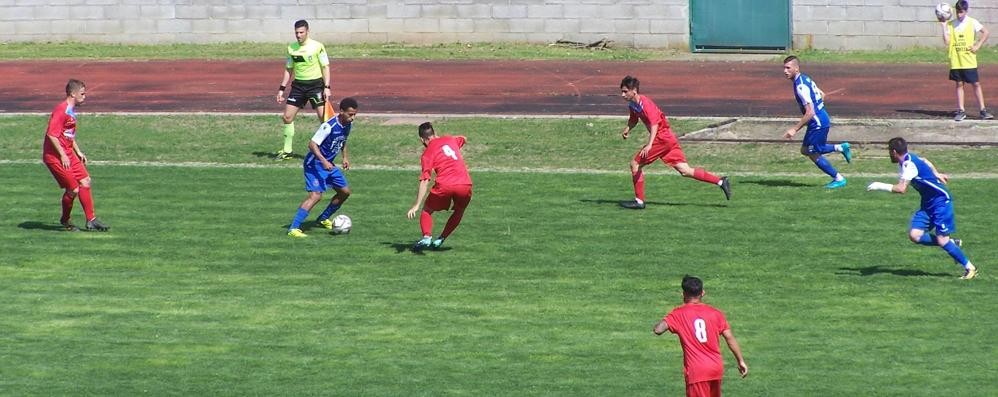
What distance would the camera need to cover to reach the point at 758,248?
16266mm

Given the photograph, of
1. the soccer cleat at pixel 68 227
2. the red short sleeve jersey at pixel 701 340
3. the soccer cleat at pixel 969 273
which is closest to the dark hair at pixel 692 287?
the red short sleeve jersey at pixel 701 340

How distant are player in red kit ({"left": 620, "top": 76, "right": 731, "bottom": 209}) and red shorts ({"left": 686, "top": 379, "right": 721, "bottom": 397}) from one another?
8041 mm

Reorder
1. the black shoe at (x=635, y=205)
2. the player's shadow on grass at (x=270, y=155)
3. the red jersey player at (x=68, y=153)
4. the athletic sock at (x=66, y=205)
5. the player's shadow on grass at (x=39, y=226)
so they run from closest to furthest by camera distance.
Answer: the red jersey player at (x=68, y=153), the athletic sock at (x=66, y=205), the player's shadow on grass at (x=39, y=226), the black shoe at (x=635, y=205), the player's shadow on grass at (x=270, y=155)

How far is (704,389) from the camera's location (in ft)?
32.9

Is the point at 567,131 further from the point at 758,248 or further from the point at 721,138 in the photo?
the point at 758,248

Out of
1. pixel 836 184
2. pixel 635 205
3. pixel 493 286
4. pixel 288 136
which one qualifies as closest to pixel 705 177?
pixel 635 205

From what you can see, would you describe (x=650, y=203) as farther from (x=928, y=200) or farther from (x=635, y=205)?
(x=928, y=200)

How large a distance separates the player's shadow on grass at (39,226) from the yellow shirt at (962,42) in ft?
47.6

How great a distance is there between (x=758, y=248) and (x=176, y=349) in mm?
→ 6787

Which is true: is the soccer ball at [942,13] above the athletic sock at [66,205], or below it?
above

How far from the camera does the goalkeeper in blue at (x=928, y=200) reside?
14.1 meters

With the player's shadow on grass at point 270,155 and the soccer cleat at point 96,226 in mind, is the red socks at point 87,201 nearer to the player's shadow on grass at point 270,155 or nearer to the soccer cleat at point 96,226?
the soccer cleat at point 96,226

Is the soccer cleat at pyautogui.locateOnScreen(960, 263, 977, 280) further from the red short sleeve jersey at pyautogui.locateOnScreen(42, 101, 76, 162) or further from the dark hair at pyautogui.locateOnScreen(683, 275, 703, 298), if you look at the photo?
the red short sleeve jersey at pyautogui.locateOnScreen(42, 101, 76, 162)

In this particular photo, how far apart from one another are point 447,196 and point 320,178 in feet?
6.08
